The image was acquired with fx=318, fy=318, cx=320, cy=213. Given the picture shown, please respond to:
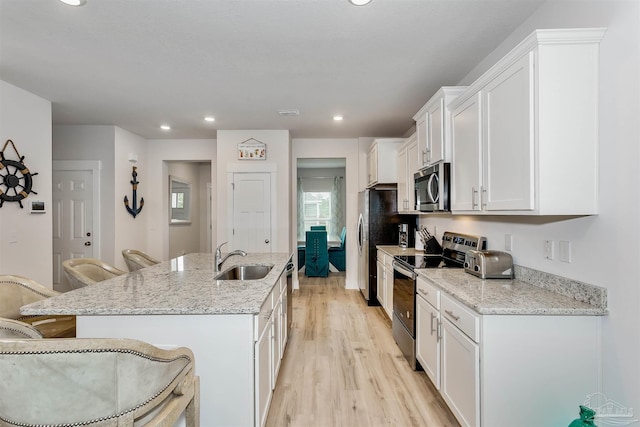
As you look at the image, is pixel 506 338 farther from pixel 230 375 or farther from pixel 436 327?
pixel 230 375

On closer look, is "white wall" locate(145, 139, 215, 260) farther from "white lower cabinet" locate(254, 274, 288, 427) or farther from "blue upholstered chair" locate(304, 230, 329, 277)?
"white lower cabinet" locate(254, 274, 288, 427)

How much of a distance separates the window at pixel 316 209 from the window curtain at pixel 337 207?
4.9 inches

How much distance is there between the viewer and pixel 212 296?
1.71 metres

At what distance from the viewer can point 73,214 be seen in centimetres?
463

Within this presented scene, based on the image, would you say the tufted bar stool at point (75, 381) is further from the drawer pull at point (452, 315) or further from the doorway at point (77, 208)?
the doorway at point (77, 208)

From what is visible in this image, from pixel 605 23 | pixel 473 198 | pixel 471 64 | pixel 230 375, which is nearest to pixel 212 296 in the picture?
pixel 230 375

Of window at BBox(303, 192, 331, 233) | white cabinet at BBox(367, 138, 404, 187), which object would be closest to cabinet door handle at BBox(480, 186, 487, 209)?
white cabinet at BBox(367, 138, 404, 187)

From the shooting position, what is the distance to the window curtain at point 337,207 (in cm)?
863

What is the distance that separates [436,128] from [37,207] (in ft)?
13.6

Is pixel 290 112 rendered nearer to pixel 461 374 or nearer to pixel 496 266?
pixel 496 266

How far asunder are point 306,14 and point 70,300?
212 centimetres

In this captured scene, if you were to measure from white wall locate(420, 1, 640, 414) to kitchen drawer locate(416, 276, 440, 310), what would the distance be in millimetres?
721

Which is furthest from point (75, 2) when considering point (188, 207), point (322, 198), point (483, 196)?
point (322, 198)

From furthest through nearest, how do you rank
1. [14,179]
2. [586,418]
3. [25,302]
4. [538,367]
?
[14,179], [25,302], [538,367], [586,418]
